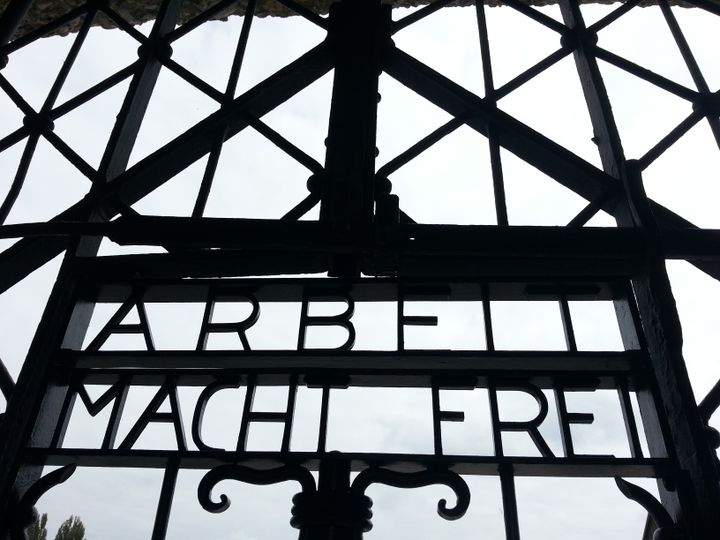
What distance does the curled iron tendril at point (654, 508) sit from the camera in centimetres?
172

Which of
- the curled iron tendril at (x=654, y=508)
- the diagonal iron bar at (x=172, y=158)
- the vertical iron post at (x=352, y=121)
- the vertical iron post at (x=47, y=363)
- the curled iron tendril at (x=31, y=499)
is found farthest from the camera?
the diagonal iron bar at (x=172, y=158)

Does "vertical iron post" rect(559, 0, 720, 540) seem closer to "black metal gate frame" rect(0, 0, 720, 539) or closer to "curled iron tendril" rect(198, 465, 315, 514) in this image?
"black metal gate frame" rect(0, 0, 720, 539)

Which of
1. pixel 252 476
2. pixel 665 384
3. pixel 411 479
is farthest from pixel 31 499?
pixel 665 384

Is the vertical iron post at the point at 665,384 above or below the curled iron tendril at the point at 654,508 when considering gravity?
above

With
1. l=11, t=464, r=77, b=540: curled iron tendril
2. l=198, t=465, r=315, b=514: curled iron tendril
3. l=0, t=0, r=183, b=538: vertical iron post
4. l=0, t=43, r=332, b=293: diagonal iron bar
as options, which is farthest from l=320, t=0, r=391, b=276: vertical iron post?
l=11, t=464, r=77, b=540: curled iron tendril

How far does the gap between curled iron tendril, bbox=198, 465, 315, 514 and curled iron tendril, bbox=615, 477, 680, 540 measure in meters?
0.94

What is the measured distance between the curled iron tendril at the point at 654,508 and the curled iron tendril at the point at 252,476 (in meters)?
0.94

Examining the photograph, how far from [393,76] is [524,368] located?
5.55 ft

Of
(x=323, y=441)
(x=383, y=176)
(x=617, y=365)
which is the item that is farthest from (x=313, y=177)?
(x=617, y=365)

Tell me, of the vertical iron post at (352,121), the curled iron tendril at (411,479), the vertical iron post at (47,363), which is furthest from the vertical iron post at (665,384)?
the vertical iron post at (47,363)

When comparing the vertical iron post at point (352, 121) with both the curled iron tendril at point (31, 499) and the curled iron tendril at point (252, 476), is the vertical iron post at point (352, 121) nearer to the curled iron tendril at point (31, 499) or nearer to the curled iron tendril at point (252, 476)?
the curled iron tendril at point (252, 476)

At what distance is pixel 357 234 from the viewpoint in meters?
2.24

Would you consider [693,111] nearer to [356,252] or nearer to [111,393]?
[356,252]

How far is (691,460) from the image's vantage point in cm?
178
